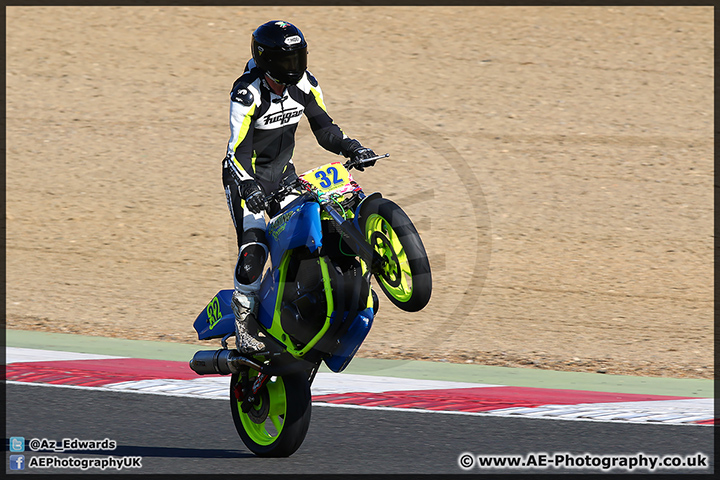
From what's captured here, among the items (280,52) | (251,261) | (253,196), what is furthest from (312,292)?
(280,52)

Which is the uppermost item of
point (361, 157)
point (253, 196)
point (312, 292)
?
point (361, 157)

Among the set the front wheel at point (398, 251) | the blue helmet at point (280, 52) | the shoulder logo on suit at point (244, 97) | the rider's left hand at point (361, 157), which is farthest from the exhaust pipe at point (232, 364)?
the blue helmet at point (280, 52)

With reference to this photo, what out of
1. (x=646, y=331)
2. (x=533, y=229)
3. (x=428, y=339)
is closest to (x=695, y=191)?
(x=533, y=229)

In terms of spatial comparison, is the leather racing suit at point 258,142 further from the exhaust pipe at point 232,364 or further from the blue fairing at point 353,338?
the blue fairing at point 353,338

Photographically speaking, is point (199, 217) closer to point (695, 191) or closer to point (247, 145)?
point (695, 191)

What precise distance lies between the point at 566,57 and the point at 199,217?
841 centimetres

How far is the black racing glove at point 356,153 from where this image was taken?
6492mm

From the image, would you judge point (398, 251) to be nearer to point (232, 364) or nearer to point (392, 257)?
point (392, 257)

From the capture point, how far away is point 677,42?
21.1 meters

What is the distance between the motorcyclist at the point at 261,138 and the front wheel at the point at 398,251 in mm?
716

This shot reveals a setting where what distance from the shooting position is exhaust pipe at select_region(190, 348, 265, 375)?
6.75 meters

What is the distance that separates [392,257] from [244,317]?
1346 mm

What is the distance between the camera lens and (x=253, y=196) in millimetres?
6465

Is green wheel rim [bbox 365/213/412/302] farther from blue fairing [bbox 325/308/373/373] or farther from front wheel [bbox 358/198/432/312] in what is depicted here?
blue fairing [bbox 325/308/373/373]
